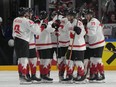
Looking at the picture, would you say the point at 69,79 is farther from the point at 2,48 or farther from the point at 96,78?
the point at 2,48

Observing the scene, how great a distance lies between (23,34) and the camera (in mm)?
13062

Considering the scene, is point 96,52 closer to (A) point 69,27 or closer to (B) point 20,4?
(A) point 69,27

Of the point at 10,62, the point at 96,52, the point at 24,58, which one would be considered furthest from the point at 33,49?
the point at 10,62

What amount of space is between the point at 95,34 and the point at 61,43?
2.48 feet

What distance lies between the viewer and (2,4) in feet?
60.8

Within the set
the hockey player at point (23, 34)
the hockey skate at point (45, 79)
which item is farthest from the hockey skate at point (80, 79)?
the hockey player at point (23, 34)

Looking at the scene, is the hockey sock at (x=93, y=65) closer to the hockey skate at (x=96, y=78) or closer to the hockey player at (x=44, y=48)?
the hockey skate at (x=96, y=78)

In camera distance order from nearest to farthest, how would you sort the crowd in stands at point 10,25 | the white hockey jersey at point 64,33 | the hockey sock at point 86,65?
the white hockey jersey at point 64,33, the hockey sock at point 86,65, the crowd in stands at point 10,25

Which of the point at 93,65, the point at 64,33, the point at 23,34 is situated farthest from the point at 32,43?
the point at 93,65

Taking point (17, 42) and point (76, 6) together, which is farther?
point (76, 6)

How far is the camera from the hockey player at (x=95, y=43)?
43.6 feet

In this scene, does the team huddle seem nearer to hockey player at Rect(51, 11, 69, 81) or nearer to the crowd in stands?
hockey player at Rect(51, 11, 69, 81)

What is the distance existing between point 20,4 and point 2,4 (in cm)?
56

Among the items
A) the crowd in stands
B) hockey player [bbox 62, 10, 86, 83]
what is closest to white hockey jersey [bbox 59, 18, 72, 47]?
hockey player [bbox 62, 10, 86, 83]
